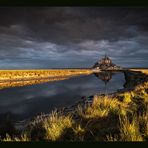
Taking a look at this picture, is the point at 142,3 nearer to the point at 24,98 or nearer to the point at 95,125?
the point at 95,125

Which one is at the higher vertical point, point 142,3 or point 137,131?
point 142,3

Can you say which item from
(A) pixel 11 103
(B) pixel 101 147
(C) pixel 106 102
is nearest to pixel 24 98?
(A) pixel 11 103

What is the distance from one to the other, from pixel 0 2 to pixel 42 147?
105 inches

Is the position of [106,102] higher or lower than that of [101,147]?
higher

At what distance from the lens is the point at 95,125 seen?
20.3ft

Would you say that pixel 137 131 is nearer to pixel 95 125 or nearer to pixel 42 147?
pixel 95 125

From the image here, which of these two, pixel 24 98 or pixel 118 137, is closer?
pixel 118 137

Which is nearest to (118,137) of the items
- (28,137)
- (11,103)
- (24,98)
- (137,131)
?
(137,131)

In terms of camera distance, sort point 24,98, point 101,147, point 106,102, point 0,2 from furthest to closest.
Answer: point 24,98 → point 106,102 → point 0,2 → point 101,147

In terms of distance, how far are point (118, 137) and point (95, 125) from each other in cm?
72

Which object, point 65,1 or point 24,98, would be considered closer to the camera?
point 65,1

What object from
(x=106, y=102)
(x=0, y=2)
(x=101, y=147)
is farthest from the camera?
(x=106, y=102)

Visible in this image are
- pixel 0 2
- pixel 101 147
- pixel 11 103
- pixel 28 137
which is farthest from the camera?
pixel 11 103

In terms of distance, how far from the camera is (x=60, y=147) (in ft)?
18.1
